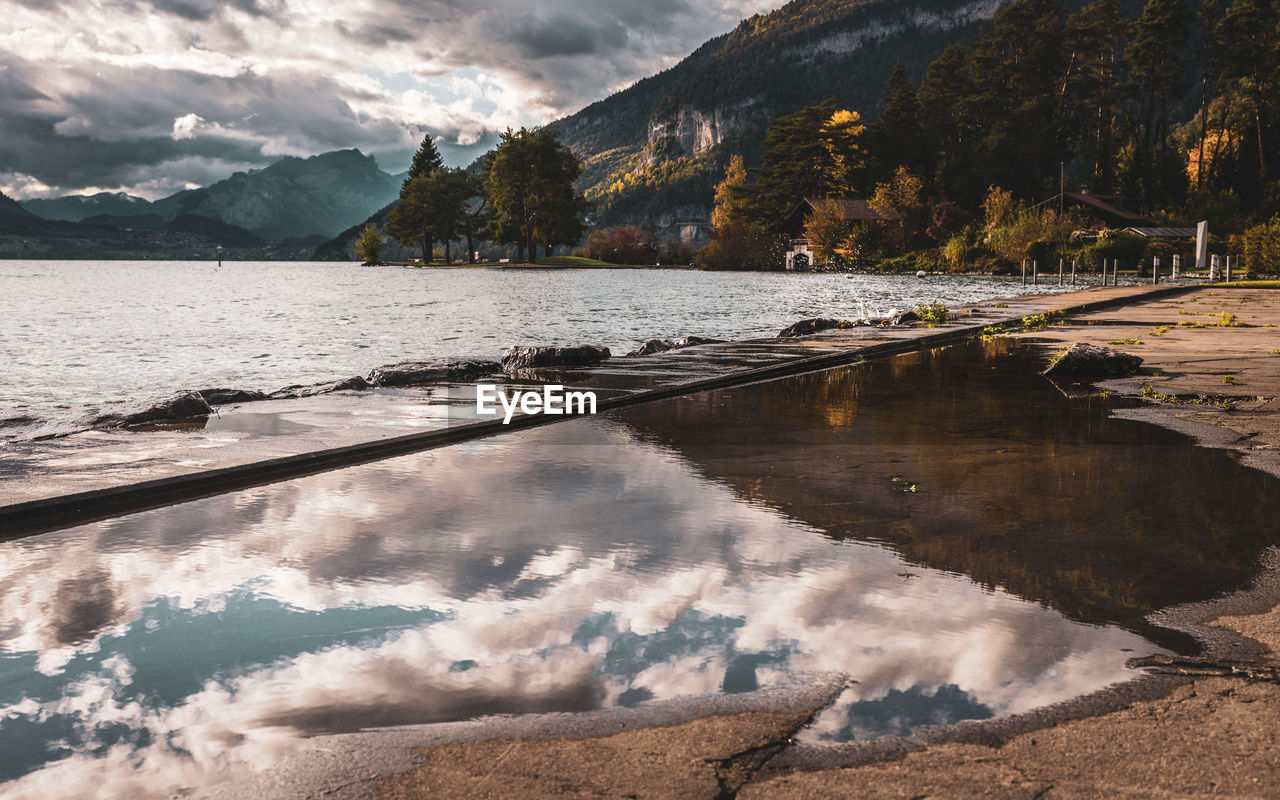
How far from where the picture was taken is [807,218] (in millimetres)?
119750

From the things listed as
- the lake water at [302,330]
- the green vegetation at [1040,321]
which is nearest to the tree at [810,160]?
the lake water at [302,330]

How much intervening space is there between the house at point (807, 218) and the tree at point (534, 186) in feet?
139

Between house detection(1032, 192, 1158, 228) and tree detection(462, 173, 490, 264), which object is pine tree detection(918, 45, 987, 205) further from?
tree detection(462, 173, 490, 264)

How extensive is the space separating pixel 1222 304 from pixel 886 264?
77.5 meters

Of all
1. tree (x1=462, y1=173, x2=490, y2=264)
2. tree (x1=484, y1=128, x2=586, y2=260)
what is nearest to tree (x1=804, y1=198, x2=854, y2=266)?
tree (x1=484, y1=128, x2=586, y2=260)

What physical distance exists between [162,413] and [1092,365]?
45.6 feet

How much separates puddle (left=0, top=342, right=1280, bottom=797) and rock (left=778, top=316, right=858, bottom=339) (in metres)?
17.0

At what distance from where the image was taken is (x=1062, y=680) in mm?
4027

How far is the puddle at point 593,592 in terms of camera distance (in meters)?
3.83

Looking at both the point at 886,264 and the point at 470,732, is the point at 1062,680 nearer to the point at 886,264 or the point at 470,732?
the point at 470,732

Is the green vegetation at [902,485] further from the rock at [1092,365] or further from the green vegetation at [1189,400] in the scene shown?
the rock at [1092,365]

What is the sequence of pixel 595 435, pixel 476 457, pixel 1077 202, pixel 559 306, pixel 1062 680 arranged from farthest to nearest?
1. pixel 1077 202
2. pixel 559 306
3. pixel 595 435
4. pixel 476 457
5. pixel 1062 680

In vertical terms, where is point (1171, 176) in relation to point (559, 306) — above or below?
above

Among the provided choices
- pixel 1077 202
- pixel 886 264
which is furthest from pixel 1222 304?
pixel 886 264
